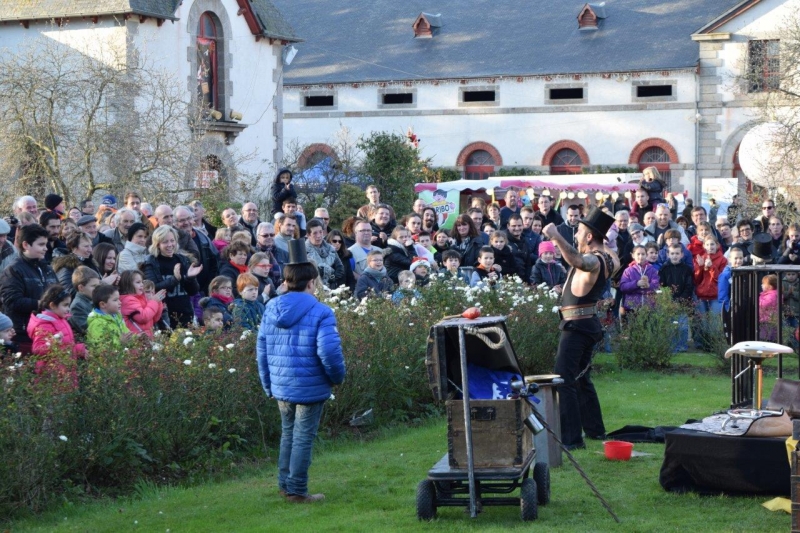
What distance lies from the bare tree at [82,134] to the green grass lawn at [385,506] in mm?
11514

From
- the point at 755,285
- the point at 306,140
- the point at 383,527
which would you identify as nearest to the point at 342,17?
the point at 306,140

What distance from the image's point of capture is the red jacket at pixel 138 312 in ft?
34.0

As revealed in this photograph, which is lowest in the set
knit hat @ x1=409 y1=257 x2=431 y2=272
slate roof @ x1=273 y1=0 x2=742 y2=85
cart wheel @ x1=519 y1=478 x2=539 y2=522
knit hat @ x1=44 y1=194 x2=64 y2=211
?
cart wheel @ x1=519 y1=478 x2=539 y2=522

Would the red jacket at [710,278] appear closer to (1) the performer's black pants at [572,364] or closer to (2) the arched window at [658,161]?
(1) the performer's black pants at [572,364]

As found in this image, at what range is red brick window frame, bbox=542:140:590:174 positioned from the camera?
46.1 meters

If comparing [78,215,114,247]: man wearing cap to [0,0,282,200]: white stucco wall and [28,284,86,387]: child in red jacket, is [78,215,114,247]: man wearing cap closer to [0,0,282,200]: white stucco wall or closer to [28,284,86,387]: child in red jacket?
[28,284,86,387]: child in red jacket

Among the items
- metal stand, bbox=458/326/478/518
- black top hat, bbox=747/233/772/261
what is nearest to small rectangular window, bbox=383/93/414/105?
black top hat, bbox=747/233/772/261

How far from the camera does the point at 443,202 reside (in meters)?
31.0

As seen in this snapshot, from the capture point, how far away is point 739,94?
43.8m

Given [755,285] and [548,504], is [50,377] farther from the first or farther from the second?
[755,285]

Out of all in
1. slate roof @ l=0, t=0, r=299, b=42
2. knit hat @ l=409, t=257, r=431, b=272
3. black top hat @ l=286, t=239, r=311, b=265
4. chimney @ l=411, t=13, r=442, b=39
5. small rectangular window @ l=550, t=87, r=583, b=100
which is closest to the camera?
black top hat @ l=286, t=239, r=311, b=265

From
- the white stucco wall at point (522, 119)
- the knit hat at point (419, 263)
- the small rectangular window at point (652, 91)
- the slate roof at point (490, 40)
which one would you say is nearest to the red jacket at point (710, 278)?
the knit hat at point (419, 263)

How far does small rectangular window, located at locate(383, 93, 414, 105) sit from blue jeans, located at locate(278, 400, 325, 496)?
134 ft

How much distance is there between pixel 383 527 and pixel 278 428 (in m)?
2.71
